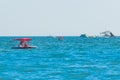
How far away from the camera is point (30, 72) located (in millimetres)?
46750

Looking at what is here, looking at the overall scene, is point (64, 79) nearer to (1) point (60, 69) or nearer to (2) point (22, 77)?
(2) point (22, 77)

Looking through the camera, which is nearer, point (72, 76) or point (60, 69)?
point (72, 76)

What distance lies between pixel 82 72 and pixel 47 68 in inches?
229

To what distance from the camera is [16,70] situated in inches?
1919

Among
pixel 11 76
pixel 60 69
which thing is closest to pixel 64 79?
pixel 11 76

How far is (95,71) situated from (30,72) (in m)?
6.06

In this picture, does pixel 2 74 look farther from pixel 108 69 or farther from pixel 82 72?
pixel 108 69

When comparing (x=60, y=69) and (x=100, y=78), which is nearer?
(x=100, y=78)

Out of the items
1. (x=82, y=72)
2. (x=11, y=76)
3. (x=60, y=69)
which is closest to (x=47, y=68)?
(x=60, y=69)

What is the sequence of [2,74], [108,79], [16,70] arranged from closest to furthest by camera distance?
[108,79]
[2,74]
[16,70]

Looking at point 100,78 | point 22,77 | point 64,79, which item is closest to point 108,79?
point 100,78

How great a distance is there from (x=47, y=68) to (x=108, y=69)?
6271 millimetres

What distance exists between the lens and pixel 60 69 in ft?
163

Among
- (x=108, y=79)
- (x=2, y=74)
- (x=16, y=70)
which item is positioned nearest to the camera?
(x=108, y=79)
